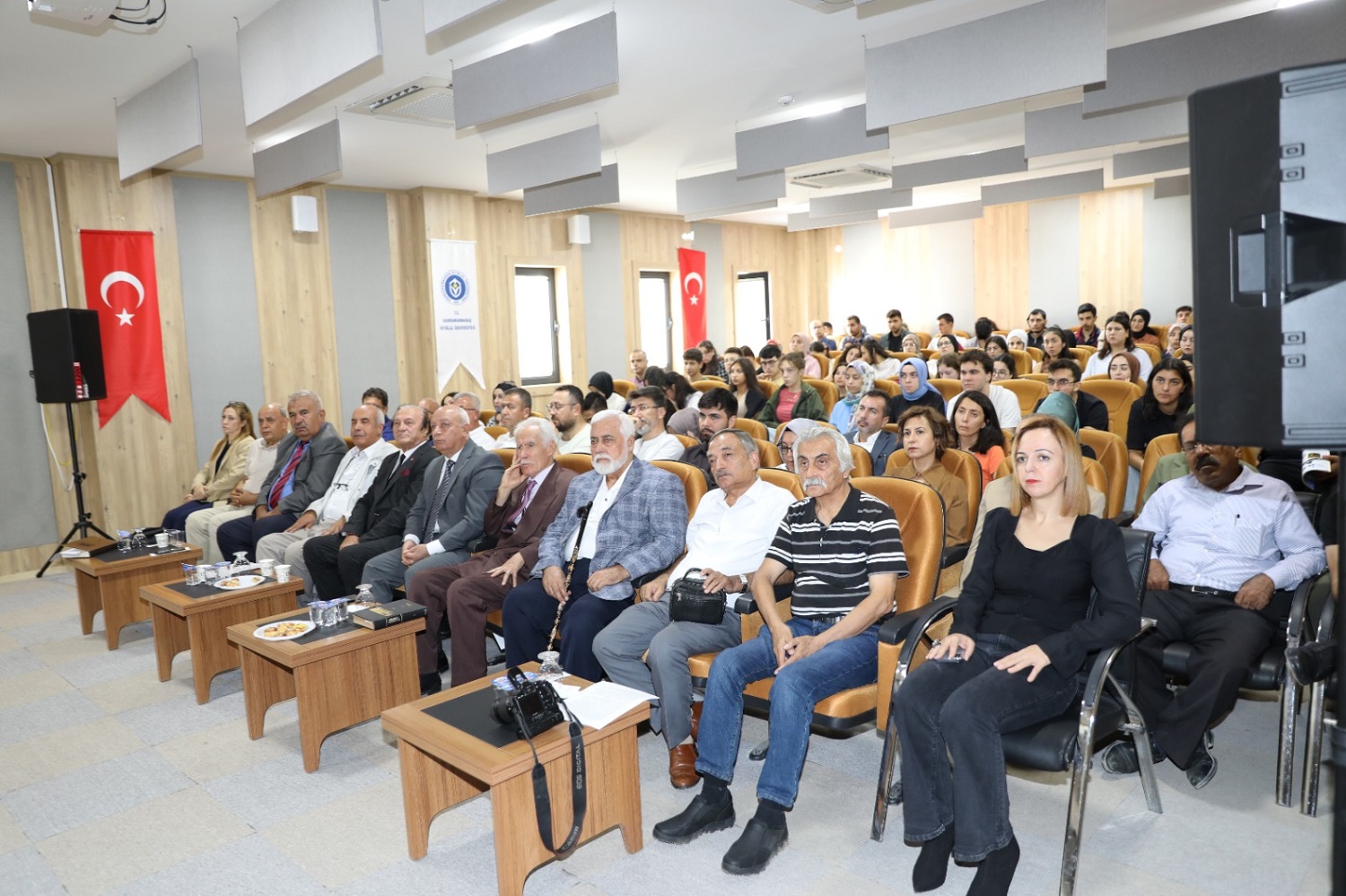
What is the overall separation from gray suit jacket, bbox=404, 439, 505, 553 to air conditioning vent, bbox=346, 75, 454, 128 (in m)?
2.46

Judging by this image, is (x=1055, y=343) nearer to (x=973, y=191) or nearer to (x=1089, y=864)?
(x=973, y=191)

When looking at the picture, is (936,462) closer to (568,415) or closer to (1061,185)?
(568,415)

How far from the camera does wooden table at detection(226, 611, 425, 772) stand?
10.9ft

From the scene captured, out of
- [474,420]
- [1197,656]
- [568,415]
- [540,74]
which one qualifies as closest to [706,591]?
[1197,656]

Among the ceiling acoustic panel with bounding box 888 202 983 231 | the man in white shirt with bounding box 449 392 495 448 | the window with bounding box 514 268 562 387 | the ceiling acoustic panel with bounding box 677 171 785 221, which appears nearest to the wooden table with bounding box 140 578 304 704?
the man in white shirt with bounding box 449 392 495 448

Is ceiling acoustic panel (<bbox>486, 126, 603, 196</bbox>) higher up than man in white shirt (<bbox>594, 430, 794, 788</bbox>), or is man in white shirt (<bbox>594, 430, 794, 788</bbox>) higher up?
ceiling acoustic panel (<bbox>486, 126, 603, 196</bbox>)

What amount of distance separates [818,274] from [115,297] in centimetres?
1087

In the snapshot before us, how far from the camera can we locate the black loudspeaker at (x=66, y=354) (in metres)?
6.48

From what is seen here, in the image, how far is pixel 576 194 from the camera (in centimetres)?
816

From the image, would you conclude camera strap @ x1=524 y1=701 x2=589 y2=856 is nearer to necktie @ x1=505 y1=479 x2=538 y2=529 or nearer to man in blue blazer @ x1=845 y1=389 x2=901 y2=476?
necktie @ x1=505 y1=479 x2=538 y2=529

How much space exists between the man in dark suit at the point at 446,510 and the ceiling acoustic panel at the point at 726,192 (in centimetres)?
497

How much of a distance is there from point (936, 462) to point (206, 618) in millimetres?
3296

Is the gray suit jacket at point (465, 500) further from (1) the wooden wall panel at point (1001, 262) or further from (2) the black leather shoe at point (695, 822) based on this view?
(1) the wooden wall panel at point (1001, 262)

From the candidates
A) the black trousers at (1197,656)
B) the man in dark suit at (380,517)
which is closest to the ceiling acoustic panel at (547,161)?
Answer: the man in dark suit at (380,517)
